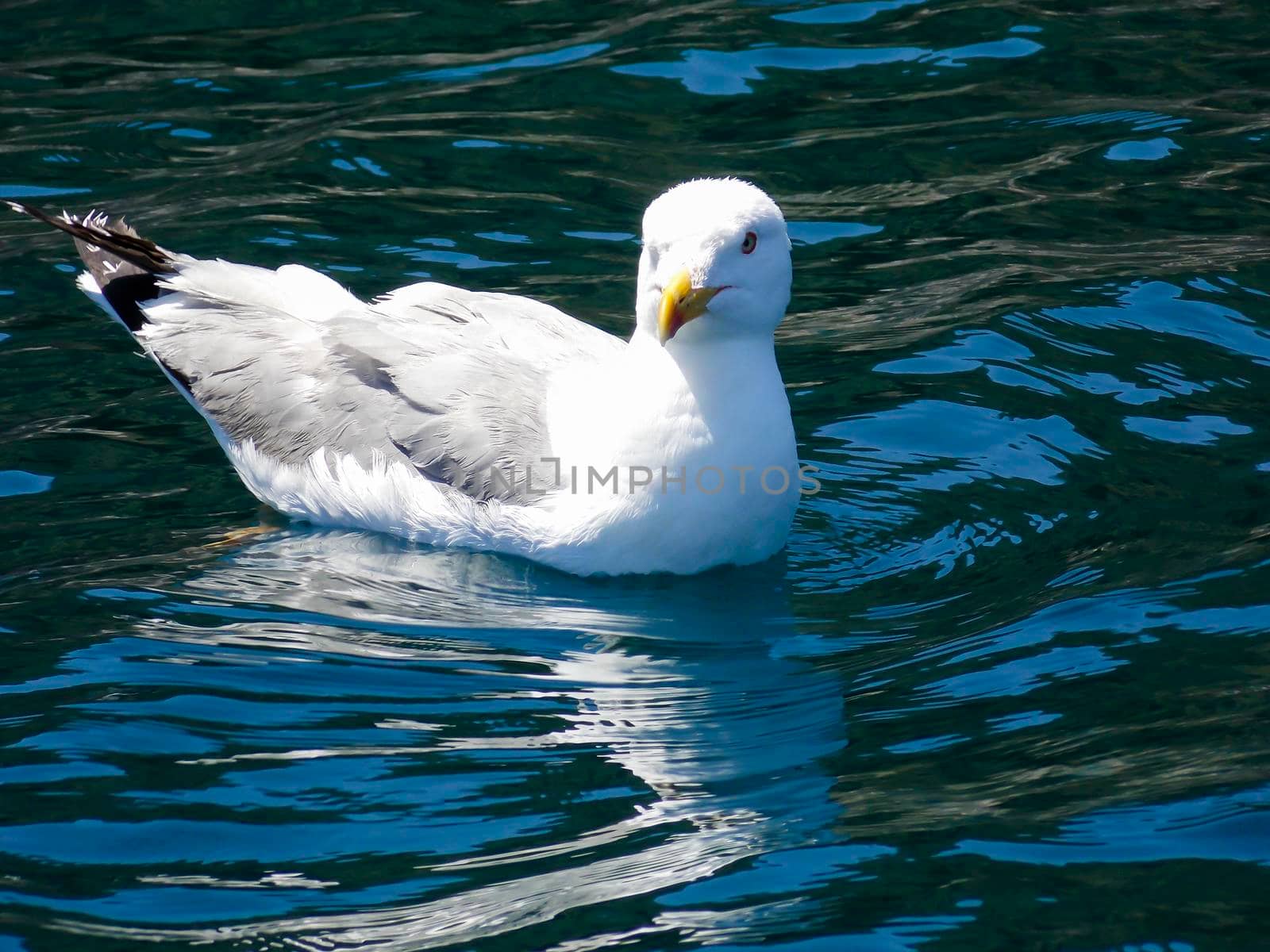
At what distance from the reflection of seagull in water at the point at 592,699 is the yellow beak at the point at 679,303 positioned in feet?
3.38

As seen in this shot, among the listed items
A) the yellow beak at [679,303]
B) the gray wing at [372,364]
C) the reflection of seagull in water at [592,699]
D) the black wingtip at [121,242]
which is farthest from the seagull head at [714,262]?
the black wingtip at [121,242]

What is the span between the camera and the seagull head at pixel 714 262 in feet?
18.2

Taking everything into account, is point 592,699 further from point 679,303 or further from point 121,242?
point 121,242

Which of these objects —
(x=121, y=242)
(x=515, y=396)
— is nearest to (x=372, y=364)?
(x=515, y=396)

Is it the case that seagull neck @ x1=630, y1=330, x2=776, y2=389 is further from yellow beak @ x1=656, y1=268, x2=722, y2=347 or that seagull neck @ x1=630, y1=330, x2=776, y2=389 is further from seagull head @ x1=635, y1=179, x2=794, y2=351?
yellow beak @ x1=656, y1=268, x2=722, y2=347

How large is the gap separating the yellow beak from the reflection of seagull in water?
103 cm

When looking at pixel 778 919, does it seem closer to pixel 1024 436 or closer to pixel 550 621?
pixel 550 621

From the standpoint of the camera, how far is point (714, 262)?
5.57 meters

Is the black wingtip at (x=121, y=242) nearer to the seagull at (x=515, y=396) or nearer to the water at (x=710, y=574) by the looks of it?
the seagull at (x=515, y=396)

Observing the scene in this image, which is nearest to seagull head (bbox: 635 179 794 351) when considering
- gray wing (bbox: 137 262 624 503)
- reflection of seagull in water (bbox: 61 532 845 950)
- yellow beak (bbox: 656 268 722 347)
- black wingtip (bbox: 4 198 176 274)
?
yellow beak (bbox: 656 268 722 347)

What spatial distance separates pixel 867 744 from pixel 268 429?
297cm

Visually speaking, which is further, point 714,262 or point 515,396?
point 515,396

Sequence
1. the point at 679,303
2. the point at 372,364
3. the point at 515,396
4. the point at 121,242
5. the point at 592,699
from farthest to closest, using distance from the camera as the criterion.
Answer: the point at 121,242
the point at 372,364
the point at 515,396
the point at 679,303
the point at 592,699

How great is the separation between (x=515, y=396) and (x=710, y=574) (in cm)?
101
